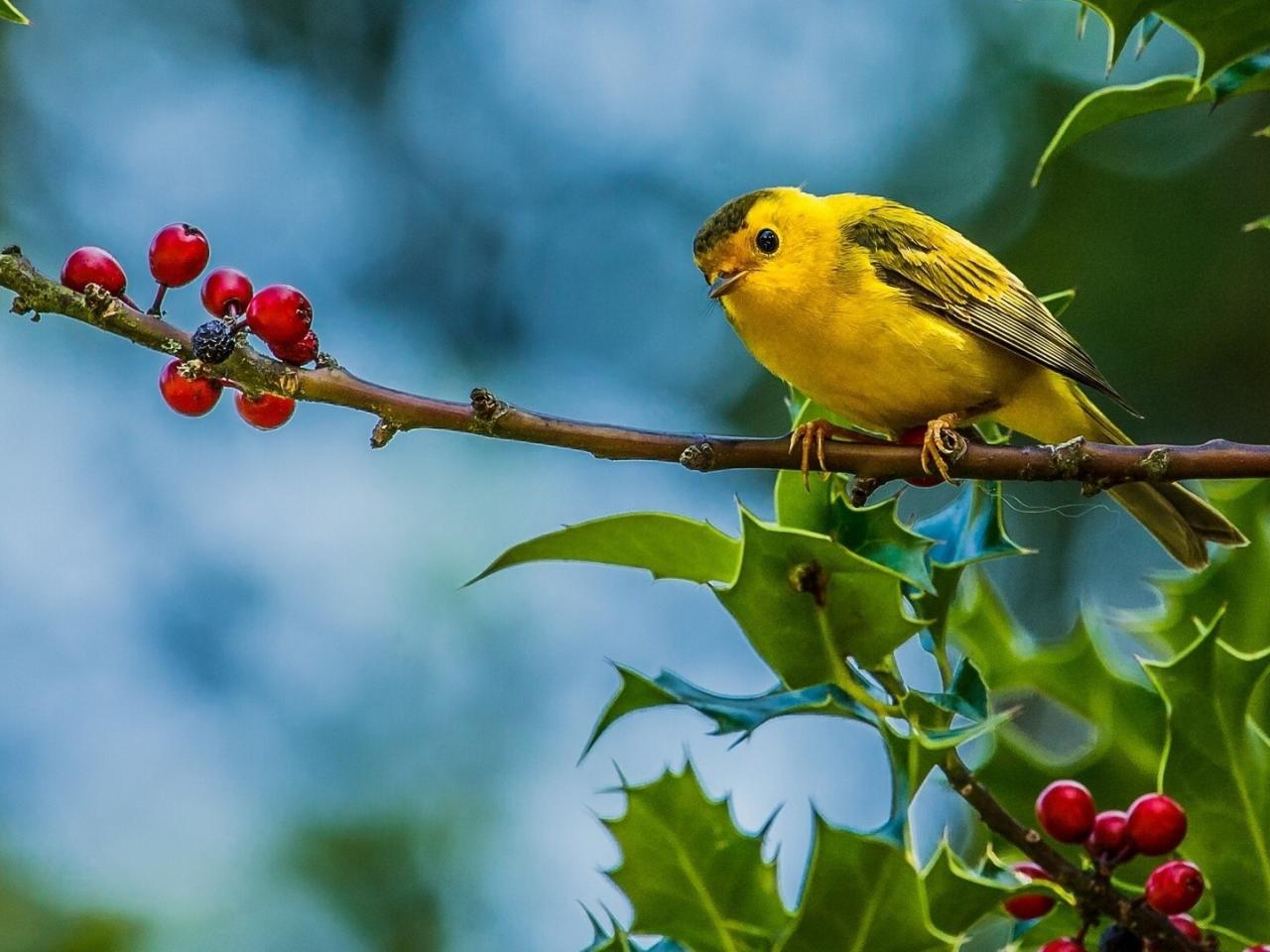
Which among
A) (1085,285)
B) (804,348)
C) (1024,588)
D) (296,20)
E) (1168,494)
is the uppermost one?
(296,20)

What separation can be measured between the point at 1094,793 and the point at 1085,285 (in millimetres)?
5201

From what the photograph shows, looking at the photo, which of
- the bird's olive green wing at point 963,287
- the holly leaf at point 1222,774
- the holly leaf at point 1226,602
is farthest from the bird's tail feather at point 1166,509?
the holly leaf at point 1222,774

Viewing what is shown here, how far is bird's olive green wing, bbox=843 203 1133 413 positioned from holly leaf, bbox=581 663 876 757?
1.89 m

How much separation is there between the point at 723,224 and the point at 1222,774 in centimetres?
232

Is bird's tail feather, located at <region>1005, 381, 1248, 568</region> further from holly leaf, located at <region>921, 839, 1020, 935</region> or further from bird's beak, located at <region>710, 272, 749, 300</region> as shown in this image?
holly leaf, located at <region>921, 839, 1020, 935</region>

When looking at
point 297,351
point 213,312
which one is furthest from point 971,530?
point 213,312

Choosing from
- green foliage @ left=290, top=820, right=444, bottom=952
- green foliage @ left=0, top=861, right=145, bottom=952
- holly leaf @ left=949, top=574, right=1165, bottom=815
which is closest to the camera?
holly leaf @ left=949, top=574, right=1165, bottom=815

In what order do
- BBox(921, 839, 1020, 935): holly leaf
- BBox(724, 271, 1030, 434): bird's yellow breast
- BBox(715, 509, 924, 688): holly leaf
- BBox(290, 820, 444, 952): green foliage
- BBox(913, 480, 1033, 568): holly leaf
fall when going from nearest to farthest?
BBox(921, 839, 1020, 935): holly leaf
BBox(715, 509, 924, 688): holly leaf
BBox(913, 480, 1033, 568): holly leaf
BBox(724, 271, 1030, 434): bird's yellow breast
BBox(290, 820, 444, 952): green foliage

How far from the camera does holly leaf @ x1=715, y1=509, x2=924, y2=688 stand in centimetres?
242

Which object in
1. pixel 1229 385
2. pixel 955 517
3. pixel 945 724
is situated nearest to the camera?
pixel 945 724

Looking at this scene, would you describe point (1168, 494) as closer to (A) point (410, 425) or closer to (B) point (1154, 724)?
(B) point (1154, 724)

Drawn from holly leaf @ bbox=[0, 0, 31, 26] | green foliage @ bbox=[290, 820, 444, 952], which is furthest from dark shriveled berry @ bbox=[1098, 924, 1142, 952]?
green foliage @ bbox=[290, 820, 444, 952]

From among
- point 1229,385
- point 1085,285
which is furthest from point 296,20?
point 1229,385

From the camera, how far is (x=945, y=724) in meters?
2.52
